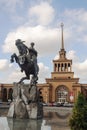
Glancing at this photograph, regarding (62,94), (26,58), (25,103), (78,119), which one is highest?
(62,94)

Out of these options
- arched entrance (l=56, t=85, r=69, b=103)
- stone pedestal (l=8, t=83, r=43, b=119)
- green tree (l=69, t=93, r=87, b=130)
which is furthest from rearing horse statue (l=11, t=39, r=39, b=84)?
arched entrance (l=56, t=85, r=69, b=103)

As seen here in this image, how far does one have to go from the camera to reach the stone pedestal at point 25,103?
64.9 feet

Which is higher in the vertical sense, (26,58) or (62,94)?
(62,94)

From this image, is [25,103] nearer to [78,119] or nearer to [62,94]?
[78,119]

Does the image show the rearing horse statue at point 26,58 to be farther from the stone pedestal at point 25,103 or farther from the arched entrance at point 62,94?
the arched entrance at point 62,94

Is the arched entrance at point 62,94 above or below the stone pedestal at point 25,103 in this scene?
above

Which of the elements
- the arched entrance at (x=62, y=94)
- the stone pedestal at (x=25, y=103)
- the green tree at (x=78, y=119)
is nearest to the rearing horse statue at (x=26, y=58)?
the stone pedestal at (x=25, y=103)

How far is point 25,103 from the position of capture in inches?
784

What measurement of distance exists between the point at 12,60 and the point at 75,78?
254ft

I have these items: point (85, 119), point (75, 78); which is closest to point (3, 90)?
point (75, 78)

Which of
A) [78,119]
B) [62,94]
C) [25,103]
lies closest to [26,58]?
[25,103]

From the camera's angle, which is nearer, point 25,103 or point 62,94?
point 25,103

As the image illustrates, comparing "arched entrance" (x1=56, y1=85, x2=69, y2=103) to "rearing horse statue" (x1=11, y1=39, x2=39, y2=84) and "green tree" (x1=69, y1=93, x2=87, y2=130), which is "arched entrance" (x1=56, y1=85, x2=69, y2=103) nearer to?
"rearing horse statue" (x1=11, y1=39, x2=39, y2=84)

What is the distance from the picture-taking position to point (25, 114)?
1973cm
